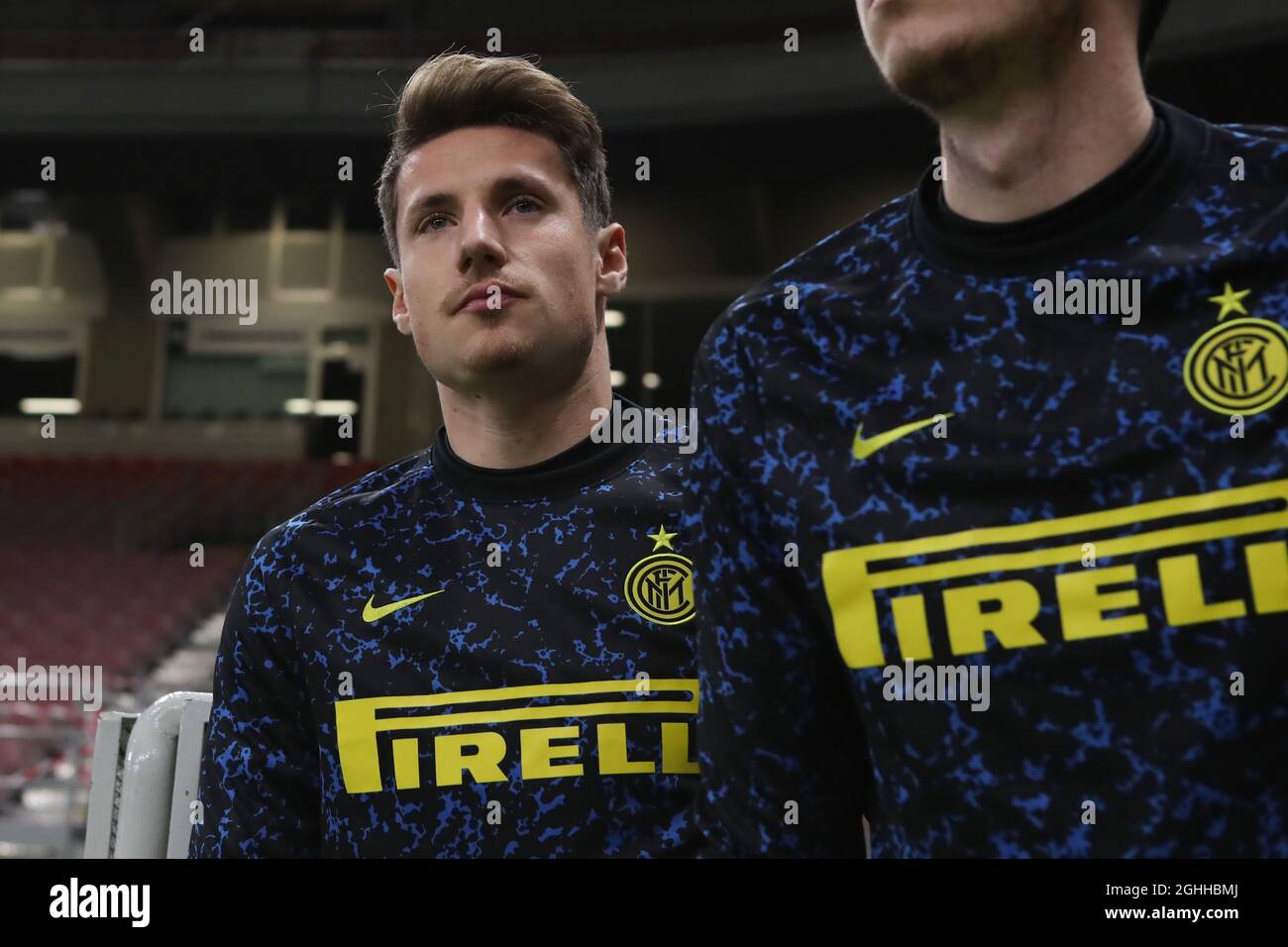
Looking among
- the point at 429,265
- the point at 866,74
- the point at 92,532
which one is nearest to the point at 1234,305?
the point at 429,265

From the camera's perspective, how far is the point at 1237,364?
3.07ft

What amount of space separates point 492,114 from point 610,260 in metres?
0.25

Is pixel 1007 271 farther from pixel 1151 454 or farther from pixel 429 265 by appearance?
pixel 429 265

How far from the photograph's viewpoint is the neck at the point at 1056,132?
1.01m

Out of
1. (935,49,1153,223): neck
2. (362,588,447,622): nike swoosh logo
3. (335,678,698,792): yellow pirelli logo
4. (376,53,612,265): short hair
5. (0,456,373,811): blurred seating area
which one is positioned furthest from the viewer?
(0,456,373,811): blurred seating area

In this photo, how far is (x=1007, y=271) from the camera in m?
1.03

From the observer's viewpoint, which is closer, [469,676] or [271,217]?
[469,676]

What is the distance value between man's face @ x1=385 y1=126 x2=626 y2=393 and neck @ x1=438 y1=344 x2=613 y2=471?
0.03 metres

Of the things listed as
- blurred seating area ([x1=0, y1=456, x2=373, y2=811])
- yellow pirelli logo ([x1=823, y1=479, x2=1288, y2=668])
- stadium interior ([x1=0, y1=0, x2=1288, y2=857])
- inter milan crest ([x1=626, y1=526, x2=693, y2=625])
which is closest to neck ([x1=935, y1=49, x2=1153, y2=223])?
yellow pirelli logo ([x1=823, y1=479, x2=1288, y2=668])

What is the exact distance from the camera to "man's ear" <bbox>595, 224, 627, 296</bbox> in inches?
68.9

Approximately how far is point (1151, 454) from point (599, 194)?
103 centimetres

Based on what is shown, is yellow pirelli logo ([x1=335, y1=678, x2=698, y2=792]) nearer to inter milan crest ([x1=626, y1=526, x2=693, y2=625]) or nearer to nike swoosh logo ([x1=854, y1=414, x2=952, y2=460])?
inter milan crest ([x1=626, y1=526, x2=693, y2=625])

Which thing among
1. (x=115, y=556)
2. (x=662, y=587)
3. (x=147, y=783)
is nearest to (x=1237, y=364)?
(x=662, y=587)

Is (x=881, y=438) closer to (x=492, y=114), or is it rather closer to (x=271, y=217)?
(x=492, y=114)
